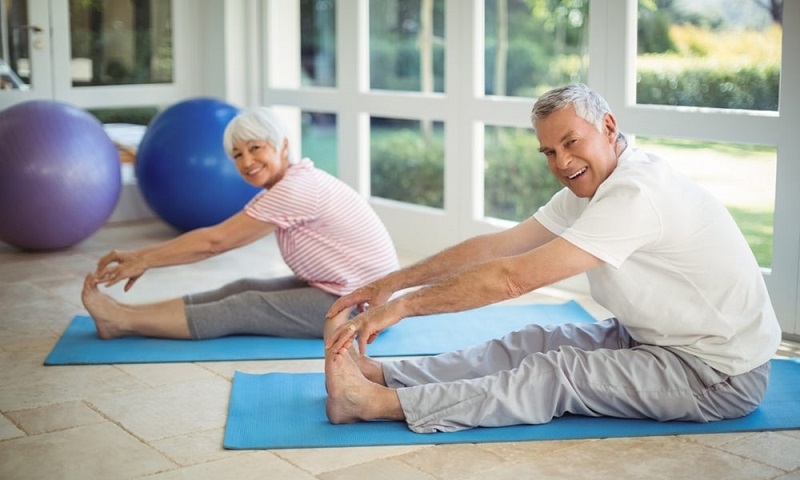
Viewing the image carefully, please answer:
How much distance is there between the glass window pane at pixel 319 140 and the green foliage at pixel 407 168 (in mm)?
567

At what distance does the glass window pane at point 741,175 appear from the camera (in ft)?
13.7

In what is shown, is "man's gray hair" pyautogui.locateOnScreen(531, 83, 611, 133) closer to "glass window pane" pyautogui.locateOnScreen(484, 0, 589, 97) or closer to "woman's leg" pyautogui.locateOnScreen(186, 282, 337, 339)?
"woman's leg" pyautogui.locateOnScreen(186, 282, 337, 339)

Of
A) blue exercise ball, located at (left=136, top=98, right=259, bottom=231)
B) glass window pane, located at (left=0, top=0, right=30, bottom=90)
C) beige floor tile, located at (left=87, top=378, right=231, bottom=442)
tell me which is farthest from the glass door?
beige floor tile, located at (left=87, top=378, right=231, bottom=442)

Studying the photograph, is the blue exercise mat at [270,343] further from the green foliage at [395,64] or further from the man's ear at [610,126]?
the green foliage at [395,64]

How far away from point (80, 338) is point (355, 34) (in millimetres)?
2576

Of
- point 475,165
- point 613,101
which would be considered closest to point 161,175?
point 475,165

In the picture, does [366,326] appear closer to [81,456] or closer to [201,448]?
[201,448]

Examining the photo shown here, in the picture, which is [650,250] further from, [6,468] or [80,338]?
[80,338]

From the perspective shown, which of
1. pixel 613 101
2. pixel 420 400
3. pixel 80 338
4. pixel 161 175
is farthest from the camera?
pixel 161 175

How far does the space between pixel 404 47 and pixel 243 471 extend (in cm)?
373

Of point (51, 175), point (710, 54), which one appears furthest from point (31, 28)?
point (710, 54)

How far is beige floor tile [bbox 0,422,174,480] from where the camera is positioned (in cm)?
277

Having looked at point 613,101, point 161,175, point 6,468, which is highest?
point 613,101

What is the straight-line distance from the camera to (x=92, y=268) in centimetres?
543
